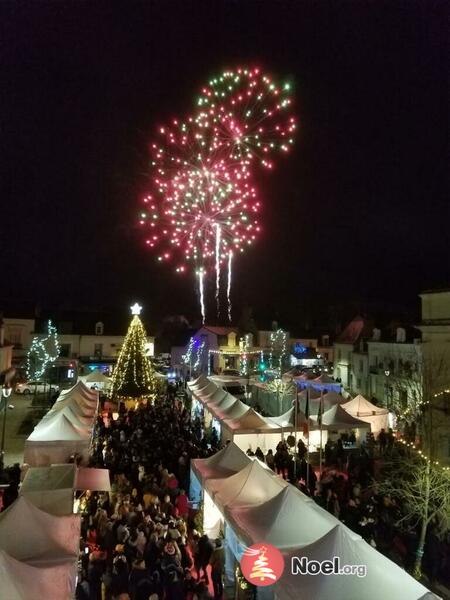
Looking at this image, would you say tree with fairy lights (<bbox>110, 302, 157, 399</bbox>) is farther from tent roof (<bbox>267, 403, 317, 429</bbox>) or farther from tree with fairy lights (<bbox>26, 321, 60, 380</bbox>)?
tent roof (<bbox>267, 403, 317, 429</bbox>)

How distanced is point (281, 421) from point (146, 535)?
9.30 meters

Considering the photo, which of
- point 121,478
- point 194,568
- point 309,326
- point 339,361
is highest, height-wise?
point 309,326

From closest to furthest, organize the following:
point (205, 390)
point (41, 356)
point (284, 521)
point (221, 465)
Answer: point (284, 521) < point (221, 465) < point (205, 390) < point (41, 356)

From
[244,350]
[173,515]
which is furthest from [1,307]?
[173,515]

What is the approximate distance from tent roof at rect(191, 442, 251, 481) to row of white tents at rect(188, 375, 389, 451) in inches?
145

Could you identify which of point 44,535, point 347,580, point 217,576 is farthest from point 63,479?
point 347,580

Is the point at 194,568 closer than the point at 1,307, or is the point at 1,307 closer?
the point at 194,568

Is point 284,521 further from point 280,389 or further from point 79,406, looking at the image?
point 280,389

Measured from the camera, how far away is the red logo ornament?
686 cm

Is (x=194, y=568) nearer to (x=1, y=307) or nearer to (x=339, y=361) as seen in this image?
(x=339, y=361)

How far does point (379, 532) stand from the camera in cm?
1034

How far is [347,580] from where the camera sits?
6.21 metres

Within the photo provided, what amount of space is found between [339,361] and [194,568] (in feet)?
114

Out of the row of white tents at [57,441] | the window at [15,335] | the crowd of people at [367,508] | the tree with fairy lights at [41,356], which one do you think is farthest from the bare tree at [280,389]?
the window at [15,335]
